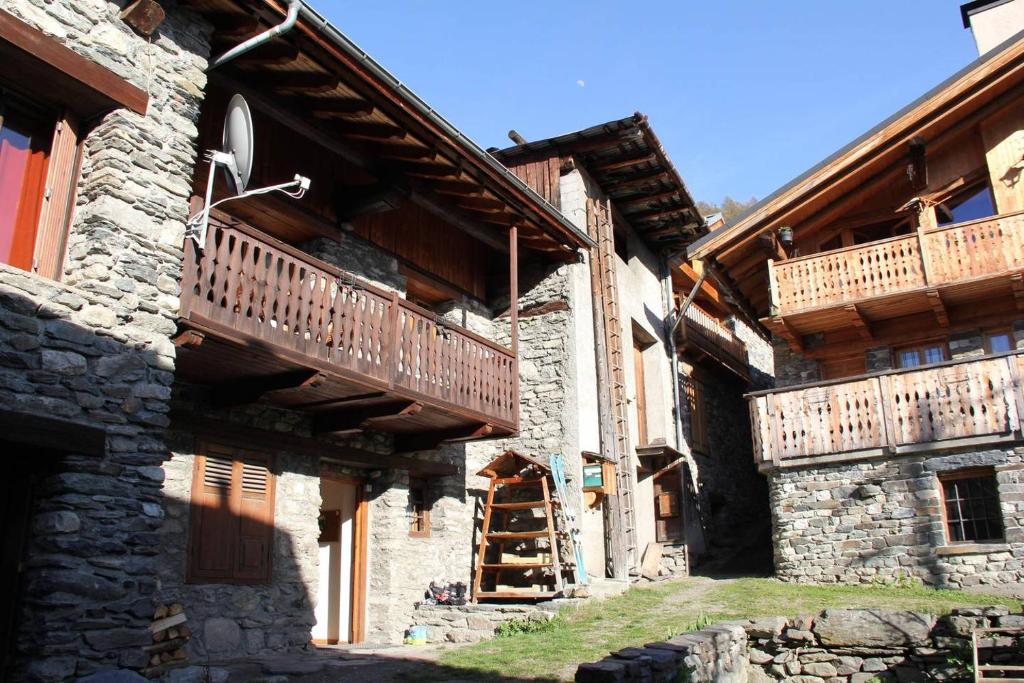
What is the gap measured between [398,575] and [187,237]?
589cm

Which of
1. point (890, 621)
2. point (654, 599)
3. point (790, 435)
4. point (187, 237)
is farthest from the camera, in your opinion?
point (790, 435)

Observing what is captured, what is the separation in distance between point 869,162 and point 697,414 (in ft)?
22.9

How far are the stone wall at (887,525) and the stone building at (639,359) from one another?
9.23 feet

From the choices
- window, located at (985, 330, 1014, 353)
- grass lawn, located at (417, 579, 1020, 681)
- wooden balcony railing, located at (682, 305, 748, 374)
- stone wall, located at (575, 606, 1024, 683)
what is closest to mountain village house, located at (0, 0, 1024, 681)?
window, located at (985, 330, 1014, 353)

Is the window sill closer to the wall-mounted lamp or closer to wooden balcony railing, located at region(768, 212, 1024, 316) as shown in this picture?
wooden balcony railing, located at region(768, 212, 1024, 316)

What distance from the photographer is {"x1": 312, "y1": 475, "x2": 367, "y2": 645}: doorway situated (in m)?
11.6

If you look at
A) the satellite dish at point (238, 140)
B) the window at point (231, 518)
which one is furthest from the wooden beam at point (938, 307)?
the satellite dish at point (238, 140)

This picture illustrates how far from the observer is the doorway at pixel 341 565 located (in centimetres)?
1164

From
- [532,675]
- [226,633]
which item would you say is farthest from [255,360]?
[532,675]

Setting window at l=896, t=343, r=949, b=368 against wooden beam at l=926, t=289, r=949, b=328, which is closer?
wooden beam at l=926, t=289, r=949, b=328

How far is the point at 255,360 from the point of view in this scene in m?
8.72

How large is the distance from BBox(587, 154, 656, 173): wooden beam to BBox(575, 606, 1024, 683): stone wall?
8617 millimetres

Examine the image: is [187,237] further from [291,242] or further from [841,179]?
[841,179]

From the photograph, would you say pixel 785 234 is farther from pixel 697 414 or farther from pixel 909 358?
pixel 697 414
